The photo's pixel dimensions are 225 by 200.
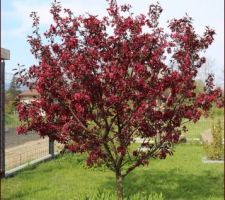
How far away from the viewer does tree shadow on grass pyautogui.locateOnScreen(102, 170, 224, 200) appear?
354 inches

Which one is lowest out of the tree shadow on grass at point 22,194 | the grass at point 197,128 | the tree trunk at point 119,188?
the tree shadow on grass at point 22,194

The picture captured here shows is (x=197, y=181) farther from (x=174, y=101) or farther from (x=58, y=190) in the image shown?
(x=174, y=101)

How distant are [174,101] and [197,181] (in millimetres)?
4338

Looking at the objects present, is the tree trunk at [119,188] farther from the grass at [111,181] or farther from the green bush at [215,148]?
the green bush at [215,148]

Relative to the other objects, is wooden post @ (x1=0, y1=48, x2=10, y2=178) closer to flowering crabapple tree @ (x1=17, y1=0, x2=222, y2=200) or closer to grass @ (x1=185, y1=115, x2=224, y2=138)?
flowering crabapple tree @ (x1=17, y1=0, x2=222, y2=200)

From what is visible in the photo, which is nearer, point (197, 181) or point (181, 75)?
point (181, 75)

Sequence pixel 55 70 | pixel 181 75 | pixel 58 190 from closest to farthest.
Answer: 1. pixel 55 70
2. pixel 181 75
3. pixel 58 190

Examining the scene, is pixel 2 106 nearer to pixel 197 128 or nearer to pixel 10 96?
pixel 10 96

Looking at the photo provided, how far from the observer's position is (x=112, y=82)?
5.84 metres

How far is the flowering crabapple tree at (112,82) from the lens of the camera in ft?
19.5

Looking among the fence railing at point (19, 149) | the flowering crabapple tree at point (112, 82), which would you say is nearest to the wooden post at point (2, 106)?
the fence railing at point (19, 149)

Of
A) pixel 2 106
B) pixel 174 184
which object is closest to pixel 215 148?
pixel 174 184

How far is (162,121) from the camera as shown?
21.5 feet

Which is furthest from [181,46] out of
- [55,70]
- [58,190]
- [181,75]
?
[58,190]
